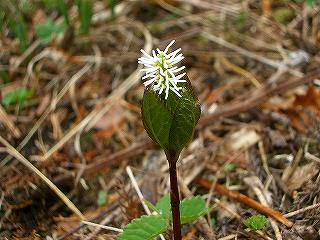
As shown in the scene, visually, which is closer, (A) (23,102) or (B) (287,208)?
(B) (287,208)

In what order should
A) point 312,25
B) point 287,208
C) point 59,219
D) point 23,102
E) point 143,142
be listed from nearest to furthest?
point 287,208, point 59,219, point 143,142, point 23,102, point 312,25

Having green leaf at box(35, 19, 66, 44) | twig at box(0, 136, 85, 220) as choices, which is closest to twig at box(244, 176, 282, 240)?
twig at box(0, 136, 85, 220)

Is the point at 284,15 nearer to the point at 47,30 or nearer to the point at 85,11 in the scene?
the point at 85,11

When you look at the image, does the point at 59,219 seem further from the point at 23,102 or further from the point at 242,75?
the point at 242,75

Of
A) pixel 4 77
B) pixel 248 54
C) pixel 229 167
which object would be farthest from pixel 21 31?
pixel 229 167

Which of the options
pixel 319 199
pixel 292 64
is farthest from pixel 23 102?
pixel 319 199

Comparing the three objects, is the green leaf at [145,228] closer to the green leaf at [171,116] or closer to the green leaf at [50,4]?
the green leaf at [171,116]

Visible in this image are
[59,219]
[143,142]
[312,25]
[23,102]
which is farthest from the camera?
[312,25]
